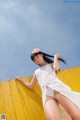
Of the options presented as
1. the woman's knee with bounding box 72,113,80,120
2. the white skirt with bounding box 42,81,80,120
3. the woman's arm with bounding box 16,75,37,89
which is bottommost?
the woman's knee with bounding box 72,113,80,120

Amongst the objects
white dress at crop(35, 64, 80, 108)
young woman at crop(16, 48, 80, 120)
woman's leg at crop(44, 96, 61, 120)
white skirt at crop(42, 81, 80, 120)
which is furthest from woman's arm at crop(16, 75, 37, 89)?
woman's leg at crop(44, 96, 61, 120)

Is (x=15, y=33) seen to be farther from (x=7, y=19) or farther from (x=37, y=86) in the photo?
(x=37, y=86)

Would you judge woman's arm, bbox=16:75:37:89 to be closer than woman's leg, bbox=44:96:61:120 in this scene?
No

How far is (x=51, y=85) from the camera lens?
8.50 ft

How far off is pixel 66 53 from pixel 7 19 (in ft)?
3.43

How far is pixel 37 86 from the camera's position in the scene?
3.04 m

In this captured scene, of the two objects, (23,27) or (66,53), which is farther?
(23,27)

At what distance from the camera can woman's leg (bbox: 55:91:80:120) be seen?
7.70 feet

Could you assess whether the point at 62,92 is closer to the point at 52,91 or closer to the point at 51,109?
the point at 52,91

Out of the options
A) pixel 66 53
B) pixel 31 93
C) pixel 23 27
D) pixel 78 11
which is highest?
pixel 78 11

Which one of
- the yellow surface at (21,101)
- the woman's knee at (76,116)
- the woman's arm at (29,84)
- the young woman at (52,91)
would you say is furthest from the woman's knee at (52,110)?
the woman's arm at (29,84)

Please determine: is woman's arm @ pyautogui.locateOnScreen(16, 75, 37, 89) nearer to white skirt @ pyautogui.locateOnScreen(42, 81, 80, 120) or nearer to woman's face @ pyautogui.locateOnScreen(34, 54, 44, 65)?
woman's face @ pyautogui.locateOnScreen(34, 54, 44, 65)

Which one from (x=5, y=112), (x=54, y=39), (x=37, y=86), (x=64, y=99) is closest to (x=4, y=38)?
(x=54, y=39)

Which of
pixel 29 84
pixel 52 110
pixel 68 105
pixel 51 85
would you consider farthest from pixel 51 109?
pixel 29 84
